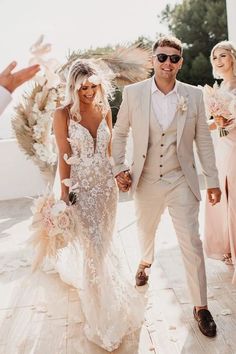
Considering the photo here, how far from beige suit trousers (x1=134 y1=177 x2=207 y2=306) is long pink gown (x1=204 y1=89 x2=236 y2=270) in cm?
87

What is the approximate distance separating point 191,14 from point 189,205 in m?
15.9

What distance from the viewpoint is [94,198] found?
10.7 ft

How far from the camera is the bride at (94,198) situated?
3113mm

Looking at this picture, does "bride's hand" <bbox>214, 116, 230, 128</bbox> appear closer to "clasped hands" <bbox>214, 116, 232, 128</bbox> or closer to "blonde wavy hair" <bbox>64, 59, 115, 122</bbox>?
"clasped hands" <bbox>214, 116, 232, 128</bbox>

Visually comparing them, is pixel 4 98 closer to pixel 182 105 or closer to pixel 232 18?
pixel 182 105

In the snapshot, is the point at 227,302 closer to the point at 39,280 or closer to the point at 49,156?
the point at 39,280

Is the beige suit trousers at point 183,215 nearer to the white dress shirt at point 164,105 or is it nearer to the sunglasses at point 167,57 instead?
the white dress shirt at point 164,105

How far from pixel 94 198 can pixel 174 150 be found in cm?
66

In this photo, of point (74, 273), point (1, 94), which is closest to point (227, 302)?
point (74, 273)

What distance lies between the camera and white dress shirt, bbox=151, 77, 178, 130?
324 centimetres

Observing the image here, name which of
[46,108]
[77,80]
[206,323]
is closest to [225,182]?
[206,323]

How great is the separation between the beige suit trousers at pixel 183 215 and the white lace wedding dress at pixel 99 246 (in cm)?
27

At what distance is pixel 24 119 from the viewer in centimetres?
728

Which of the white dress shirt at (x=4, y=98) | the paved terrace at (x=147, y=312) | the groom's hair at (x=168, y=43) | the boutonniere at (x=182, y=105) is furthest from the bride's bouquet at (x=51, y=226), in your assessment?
the white dress shirt at (x=4, y=98)
